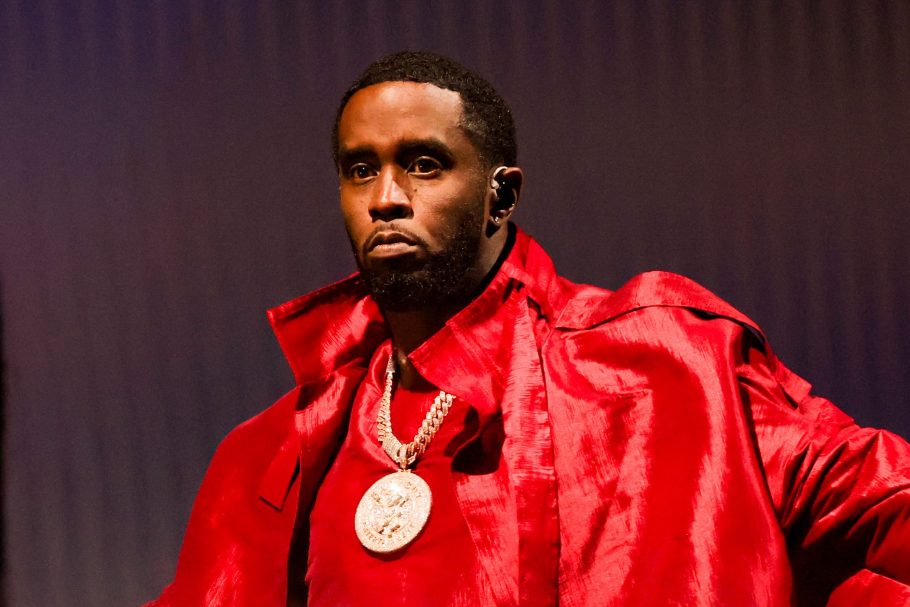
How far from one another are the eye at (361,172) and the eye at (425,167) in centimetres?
6

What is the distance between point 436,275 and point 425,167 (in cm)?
14

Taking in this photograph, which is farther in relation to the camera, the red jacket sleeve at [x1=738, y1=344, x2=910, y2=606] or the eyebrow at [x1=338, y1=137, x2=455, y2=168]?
the eyebrow at [x1=338, y1=137, x2=455, y2=168]

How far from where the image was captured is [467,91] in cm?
149

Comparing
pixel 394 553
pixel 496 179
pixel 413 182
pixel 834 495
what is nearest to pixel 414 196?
pixel 413 182

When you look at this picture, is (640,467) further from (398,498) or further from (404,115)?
(404,115)

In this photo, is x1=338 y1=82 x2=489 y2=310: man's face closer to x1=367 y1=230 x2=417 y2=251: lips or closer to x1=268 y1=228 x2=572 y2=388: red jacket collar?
x1=367 y1=230 x2=417 y2=251: lips

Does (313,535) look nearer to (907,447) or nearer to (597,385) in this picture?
(597,385)

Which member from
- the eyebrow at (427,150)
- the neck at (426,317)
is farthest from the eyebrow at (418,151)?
the neck at (426,317)

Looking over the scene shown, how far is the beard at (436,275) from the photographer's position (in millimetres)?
1429

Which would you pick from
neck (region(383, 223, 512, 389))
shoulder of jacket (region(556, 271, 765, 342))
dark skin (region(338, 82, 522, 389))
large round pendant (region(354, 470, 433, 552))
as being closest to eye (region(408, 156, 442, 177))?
dark skin (region(338, 82, 522, 389))

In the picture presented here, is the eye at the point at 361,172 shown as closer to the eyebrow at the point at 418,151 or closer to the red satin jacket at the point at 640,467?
the eyebrow at the point at 418,151

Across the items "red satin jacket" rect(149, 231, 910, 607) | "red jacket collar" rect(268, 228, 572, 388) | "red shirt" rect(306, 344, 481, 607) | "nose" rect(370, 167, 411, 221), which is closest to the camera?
"red satin jacket" rect(149, 231, 910, 607)

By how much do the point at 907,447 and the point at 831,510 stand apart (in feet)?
0.36

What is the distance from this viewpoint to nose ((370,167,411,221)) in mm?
1410
